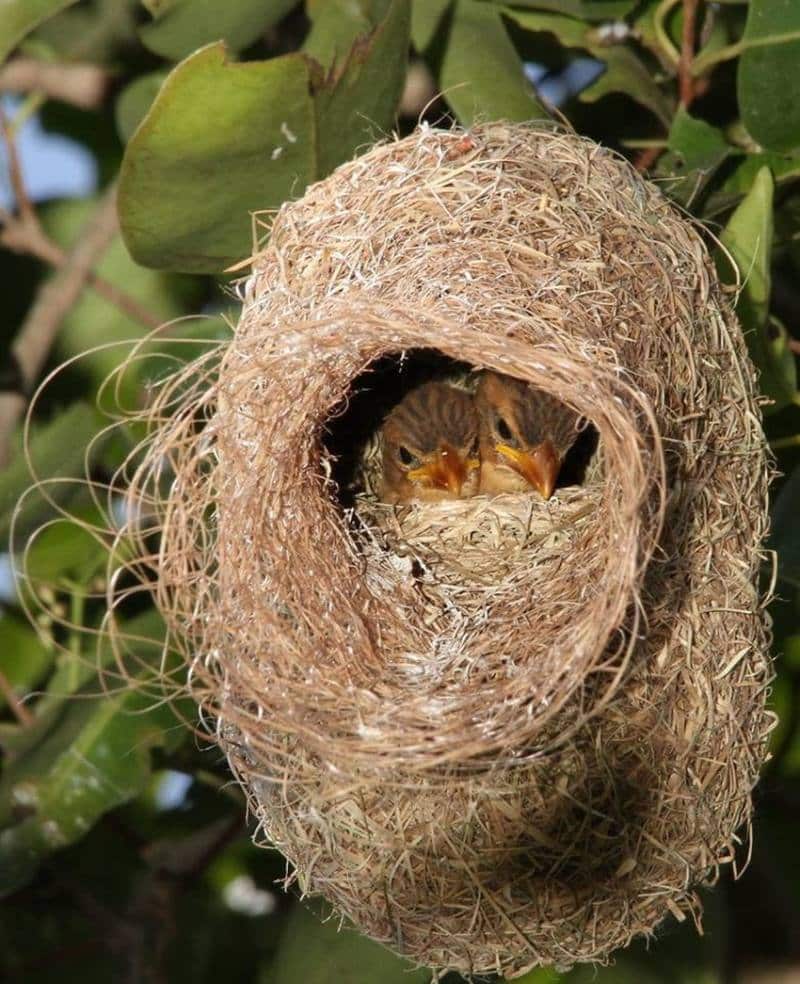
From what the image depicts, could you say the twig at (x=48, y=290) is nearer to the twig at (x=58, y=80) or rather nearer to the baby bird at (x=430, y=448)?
the twig at (x=58, y=80)

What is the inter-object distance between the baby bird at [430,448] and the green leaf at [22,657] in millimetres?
974

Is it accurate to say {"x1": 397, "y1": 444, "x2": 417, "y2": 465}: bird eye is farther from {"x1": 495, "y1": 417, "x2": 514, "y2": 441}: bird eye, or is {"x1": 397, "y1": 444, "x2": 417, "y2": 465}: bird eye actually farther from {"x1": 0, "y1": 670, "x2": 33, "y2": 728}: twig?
{"x1": 0, "y1": 670, "x2": 33, "y2": 728}: twig

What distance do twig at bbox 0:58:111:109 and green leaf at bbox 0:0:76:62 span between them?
2.49 feet

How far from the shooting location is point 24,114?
336 centimetres

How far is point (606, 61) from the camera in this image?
2920mm

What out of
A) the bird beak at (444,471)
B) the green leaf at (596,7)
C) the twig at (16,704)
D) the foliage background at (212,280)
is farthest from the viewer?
the twig at (16,704)

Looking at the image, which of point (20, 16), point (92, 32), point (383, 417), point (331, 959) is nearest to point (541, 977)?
point (331, 959)

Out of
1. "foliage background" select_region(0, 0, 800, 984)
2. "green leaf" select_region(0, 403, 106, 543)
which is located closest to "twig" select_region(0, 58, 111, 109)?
"foliage background" select_region(0, 0, 800, 984)

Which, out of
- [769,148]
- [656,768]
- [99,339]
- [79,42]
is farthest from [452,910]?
[79,42]

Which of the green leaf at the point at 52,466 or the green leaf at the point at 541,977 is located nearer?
the green leaf at the point at 541,977

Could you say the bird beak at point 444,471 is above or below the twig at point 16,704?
above

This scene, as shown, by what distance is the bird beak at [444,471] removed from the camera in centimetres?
307

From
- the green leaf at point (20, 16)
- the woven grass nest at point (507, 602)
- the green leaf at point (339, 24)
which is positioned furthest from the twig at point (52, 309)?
the woven grass nest at point (507, 602)

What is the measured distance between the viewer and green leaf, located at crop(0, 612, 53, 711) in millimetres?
3525
